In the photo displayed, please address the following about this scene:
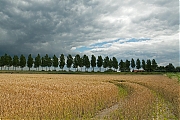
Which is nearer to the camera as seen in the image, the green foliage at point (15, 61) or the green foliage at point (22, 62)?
the green foliage at point (15, 61)

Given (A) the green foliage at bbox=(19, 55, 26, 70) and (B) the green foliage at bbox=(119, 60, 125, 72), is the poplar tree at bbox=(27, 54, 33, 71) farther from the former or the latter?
(B) the green foliage at bbox=(119, 60, 125, 72)

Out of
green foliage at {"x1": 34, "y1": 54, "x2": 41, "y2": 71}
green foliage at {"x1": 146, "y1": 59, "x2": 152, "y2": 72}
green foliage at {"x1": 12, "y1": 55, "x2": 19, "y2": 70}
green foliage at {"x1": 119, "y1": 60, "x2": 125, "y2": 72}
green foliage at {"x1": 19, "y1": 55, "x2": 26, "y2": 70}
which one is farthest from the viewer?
green foliage at {"x1": 146, "y1": 59, "x2": 152, "y2": 72}

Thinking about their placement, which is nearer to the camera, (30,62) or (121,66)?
(30,62)

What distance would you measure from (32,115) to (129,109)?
5.07 m

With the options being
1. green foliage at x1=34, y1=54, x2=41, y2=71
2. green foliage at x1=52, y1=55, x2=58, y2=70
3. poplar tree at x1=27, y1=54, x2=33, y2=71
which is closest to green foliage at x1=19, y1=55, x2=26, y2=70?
poplar tree at x1=27, y1=54, x2=33, y2=71

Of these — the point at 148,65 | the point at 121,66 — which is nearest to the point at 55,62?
the point at 121,66

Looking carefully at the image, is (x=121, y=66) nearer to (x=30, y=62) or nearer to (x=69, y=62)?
(x=69, y=62)

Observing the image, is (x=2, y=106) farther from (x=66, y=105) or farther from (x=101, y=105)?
(x=101, y=105)

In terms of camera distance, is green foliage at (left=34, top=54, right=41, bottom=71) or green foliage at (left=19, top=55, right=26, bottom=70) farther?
green foliage at (left=34, top=54, right=41, bottom=71)

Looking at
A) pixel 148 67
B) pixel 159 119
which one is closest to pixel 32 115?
pixel 159 119

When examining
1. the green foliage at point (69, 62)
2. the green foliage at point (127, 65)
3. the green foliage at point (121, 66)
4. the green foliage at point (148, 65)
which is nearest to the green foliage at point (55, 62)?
the green foliage at point (69, 62)

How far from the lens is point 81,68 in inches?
4476

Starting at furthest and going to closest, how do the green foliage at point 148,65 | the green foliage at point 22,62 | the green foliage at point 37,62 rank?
the green foliage at point 148,65 < the green foliage at point 37,62 < the green foliage at point 22,62

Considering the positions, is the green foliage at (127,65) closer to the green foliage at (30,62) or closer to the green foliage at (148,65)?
the green foliage at (148,65)
